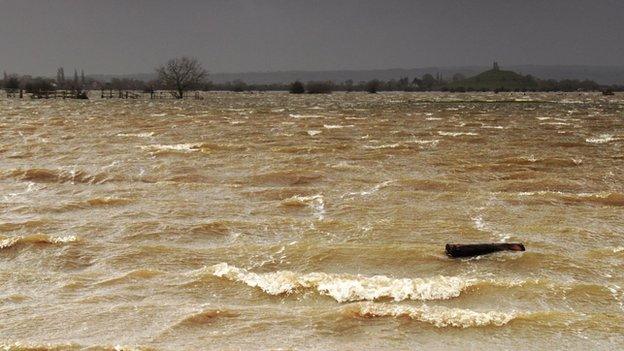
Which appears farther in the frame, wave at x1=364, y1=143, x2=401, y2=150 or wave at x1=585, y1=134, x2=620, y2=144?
wave at x1=585, y1=134, x2=620, y2=144

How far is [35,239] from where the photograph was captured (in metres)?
12.1

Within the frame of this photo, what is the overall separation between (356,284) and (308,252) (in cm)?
217

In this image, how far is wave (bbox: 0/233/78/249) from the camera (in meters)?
11.9

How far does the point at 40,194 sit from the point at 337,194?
851 centimetres

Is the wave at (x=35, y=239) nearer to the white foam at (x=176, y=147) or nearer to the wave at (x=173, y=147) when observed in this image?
the wave at (x=173, y=147)

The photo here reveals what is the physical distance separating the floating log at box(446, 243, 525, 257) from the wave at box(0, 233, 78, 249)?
7473 mm

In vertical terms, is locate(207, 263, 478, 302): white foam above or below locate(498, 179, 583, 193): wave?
below

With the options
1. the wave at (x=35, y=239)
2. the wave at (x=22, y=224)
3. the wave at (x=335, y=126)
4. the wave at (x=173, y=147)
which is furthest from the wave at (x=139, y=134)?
the wave at (x=35, y=239)

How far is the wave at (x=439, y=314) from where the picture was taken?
811cm

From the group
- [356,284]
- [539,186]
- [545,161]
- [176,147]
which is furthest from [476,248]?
[176,147]

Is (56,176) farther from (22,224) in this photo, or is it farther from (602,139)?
(602,139)

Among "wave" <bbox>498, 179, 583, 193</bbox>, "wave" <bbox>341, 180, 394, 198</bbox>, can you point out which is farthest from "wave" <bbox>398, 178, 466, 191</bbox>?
"wave" <bbox>498, 179, 583, 193</bbox>

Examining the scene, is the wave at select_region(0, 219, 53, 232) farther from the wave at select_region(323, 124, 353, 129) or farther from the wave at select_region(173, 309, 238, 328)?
the wave at select_region(323, 124, 353, 129)

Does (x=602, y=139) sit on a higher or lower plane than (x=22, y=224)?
higher
